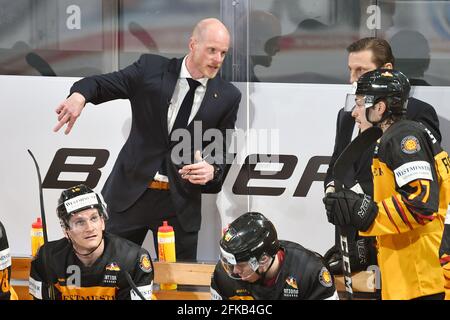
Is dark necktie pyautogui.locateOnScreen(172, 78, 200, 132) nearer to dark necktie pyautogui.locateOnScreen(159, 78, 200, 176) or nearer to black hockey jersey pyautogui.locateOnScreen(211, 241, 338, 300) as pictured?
dark necktie pyautogui.locateOnScreen(159, 78, 200, 176)

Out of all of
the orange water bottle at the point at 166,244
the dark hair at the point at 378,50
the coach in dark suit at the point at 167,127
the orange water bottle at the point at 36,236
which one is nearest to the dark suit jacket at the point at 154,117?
the coach in dark suit at the point at 167,127

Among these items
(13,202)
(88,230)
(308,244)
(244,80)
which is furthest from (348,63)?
(13,202)

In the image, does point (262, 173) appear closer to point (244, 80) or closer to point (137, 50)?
point (244, 80)

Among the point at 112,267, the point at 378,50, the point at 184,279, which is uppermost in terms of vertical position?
the point at 378,50

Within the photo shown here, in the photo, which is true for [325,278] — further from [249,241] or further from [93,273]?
[93,273]

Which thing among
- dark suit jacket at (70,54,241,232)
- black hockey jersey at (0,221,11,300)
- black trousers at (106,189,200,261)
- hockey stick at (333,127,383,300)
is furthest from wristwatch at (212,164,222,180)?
black hockey jersey at (0,221,11,300)

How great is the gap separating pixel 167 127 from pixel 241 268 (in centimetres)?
110

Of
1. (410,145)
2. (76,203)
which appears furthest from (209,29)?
(410,145)

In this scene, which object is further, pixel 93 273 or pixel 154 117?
pixel 154 117

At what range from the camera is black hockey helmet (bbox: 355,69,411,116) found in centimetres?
352

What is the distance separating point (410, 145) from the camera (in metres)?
3.40

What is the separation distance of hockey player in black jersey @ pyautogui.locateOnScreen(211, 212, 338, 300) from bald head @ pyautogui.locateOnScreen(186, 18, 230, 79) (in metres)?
0.96

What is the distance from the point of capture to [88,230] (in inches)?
152

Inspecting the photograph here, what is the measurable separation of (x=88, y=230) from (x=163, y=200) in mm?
611
